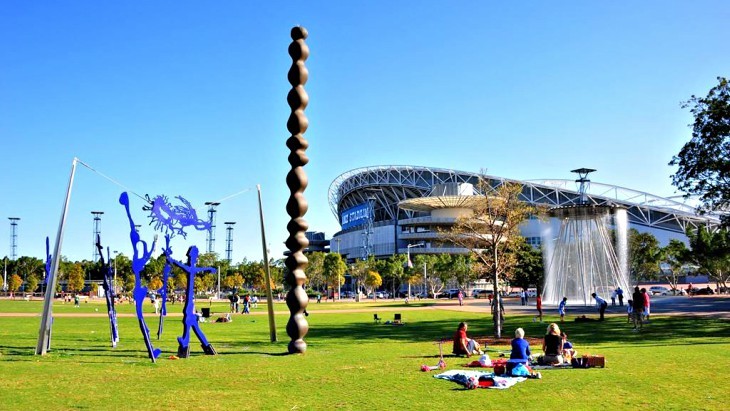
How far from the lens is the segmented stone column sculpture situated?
1834 centimetres

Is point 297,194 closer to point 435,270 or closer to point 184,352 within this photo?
point 184,352

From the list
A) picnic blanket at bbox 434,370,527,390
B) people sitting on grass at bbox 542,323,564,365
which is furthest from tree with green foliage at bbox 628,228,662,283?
picnic blanket at bbox 434,370,527,390

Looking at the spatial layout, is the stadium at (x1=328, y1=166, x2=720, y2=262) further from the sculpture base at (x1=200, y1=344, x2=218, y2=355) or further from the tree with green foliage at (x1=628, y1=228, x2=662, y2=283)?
the sculpture base at (x1=200, y1=344, x2=218, y2=355)

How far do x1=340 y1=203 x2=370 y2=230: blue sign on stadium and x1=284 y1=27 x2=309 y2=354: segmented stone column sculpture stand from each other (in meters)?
132

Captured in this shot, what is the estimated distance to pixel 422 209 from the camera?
128 m

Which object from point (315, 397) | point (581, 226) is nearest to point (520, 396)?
point (315, 397)

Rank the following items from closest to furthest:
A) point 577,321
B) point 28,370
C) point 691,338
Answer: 1. point 28,370
2. point 691,338
3. point 577,321

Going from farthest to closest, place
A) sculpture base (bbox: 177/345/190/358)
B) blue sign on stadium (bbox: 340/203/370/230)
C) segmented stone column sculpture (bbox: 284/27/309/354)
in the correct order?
blue sign on stadium (bbox: 340/203/370/230) → segmented stone column sculpture (bbox: 284/27/309/354) → sculpture base (bbox: 177/345/190/358)

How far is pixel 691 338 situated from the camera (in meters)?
22.9

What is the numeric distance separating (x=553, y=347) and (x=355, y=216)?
479ft

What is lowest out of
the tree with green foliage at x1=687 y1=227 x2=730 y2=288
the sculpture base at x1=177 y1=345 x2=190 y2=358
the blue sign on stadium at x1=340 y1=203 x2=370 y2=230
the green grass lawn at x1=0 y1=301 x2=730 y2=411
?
the green grass lawn at x1=0 y1=301 x2=730 y2=411

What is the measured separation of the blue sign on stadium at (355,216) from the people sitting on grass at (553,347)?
136m

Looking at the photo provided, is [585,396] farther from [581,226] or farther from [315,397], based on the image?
[581,226]

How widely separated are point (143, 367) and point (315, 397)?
249 inches
